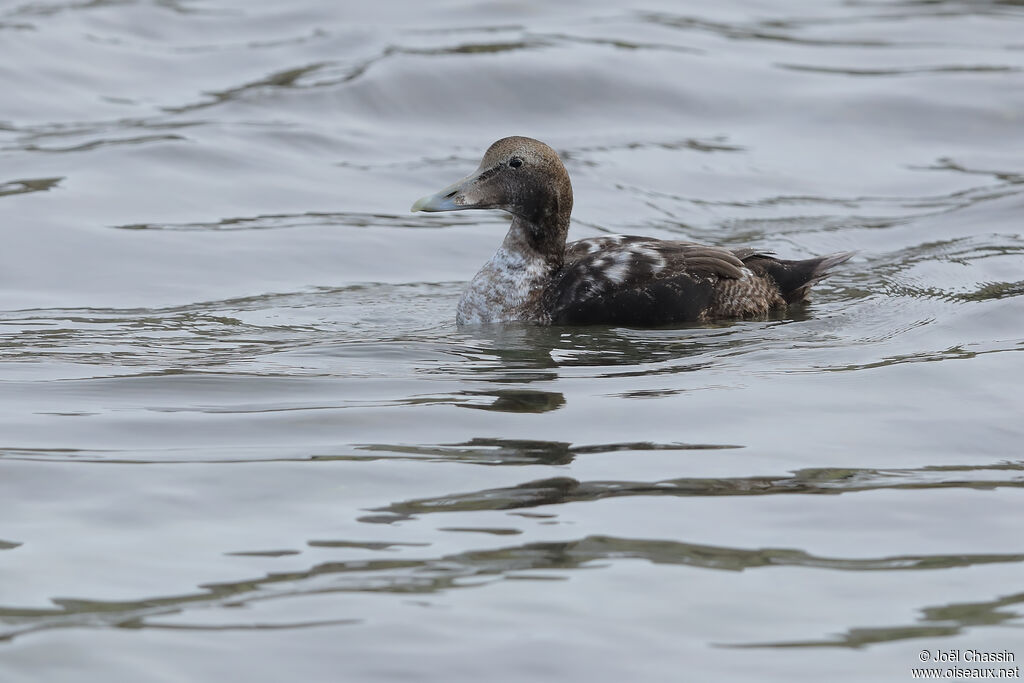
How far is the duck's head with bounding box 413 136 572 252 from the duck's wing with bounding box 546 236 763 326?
0.39 meters

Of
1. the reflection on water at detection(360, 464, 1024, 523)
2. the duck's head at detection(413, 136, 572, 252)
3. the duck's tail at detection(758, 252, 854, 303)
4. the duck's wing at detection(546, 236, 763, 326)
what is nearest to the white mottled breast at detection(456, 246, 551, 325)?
the duck's wing at detection(546, 236, 763, 326)

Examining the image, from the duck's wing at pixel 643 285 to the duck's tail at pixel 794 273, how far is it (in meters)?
0.24

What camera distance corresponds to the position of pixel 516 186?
9062 mm

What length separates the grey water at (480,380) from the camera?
4.85 meters

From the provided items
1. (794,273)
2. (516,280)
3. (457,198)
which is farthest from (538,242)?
(794,273)

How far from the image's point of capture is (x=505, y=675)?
453cm

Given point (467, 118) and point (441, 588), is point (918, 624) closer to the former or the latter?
point (441, 588)

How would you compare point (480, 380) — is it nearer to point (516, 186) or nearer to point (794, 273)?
point (516, 186)

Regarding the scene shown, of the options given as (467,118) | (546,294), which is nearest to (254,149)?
(467,118)

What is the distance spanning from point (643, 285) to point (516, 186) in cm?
95

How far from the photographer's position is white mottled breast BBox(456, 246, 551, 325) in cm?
902

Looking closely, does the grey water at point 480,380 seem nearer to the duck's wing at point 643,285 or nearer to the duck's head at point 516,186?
the duck's wing at point 643,285

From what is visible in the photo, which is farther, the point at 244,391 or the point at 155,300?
the point at 155,300

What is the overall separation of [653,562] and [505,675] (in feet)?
3.06
